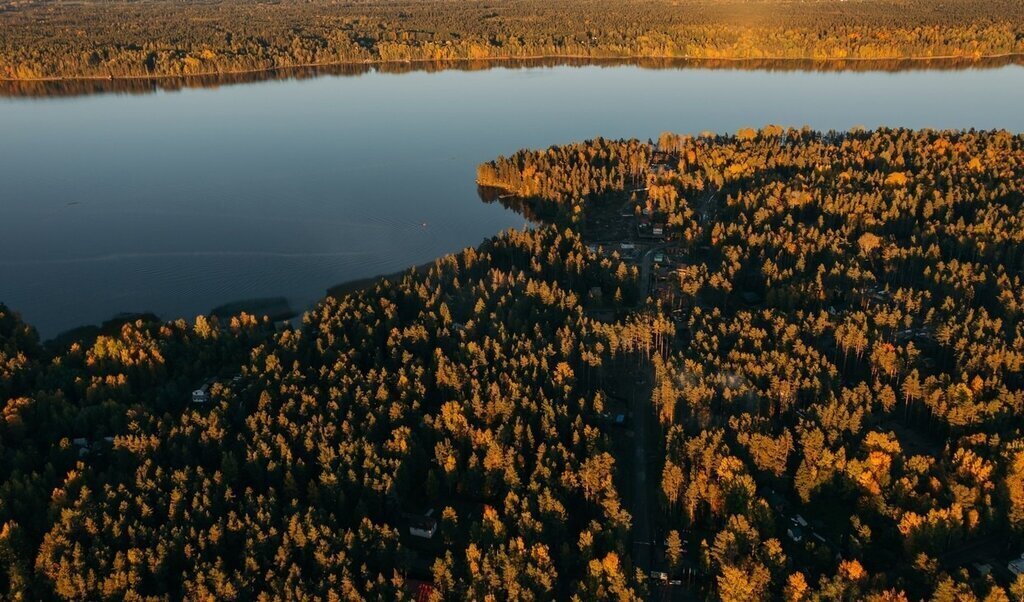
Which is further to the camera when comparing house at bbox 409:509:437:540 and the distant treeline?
the distant treeline

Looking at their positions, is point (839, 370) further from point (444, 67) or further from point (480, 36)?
point (480, 36)

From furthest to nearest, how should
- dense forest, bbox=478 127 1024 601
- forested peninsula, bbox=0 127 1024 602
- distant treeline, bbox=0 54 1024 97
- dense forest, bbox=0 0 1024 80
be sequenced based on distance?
dense forest, bbox=0 0 1024 80 < distant treeline, bbox=0 54 1024 97 < dense forest, bbox=478 127 1024 601 < forested peninsula, bbox=0 127 1024 602

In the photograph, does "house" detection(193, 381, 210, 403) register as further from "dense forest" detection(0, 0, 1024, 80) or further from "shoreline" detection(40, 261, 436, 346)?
"dense forest" detection(0, 0, 1024, 80)

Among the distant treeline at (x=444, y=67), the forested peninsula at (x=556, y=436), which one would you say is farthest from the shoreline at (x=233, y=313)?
the distant treeline at (x=444, y=67)

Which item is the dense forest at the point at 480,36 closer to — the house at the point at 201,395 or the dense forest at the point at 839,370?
the dense forest at the point at 839,370

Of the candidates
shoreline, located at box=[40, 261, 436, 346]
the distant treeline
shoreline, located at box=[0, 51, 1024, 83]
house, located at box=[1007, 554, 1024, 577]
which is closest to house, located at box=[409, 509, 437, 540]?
house, located at box=[1007, 554, 1024, 577]

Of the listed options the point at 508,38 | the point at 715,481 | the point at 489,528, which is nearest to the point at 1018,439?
the point at 715,481

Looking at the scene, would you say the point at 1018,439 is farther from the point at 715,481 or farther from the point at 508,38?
Result: the point at 508,38
